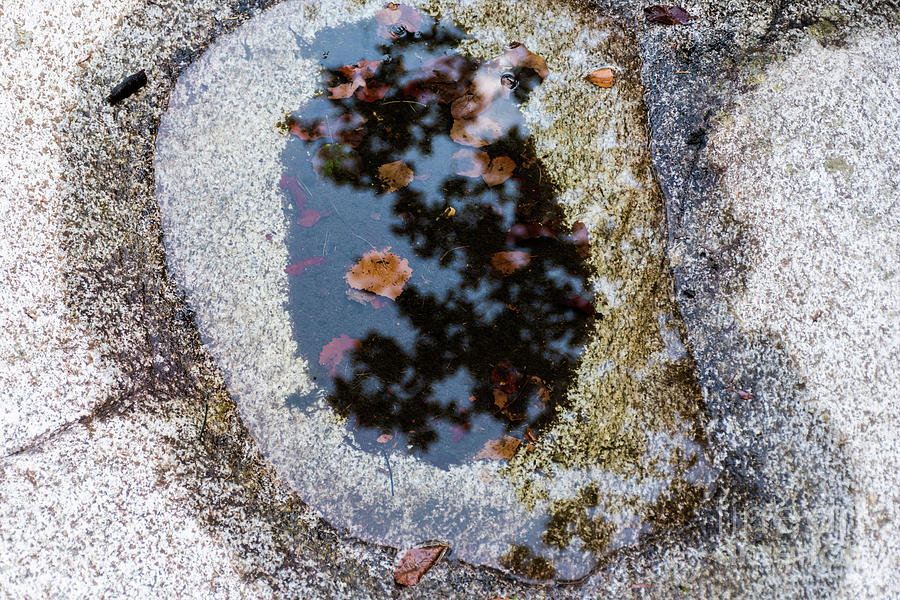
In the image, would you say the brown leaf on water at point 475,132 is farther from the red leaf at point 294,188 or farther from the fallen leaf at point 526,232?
the red leaf at point 294,188

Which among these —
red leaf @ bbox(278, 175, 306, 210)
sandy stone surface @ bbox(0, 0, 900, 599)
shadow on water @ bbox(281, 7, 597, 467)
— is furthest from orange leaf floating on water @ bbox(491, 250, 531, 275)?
red leaf @ bbox(278, 175, 306, 210)

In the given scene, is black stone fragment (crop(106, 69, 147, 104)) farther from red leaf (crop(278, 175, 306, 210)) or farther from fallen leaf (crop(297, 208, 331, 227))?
fallen leaf (crop(297, 208, 331, 227))

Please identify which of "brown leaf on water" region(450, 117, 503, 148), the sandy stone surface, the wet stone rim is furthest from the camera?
"brown leaf on water" region(450, 117, 503, 148)

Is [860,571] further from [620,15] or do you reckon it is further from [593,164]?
[620,15]

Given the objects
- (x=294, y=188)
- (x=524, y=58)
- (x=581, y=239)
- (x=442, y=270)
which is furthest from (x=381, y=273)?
(x=524, y=58)

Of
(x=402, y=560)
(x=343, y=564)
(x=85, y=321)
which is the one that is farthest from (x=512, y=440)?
(x=85, y=321)

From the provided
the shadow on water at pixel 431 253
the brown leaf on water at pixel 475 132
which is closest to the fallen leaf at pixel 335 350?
the shadow on water at pixel 431 253

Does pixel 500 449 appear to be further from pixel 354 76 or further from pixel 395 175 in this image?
pixel 354 76
